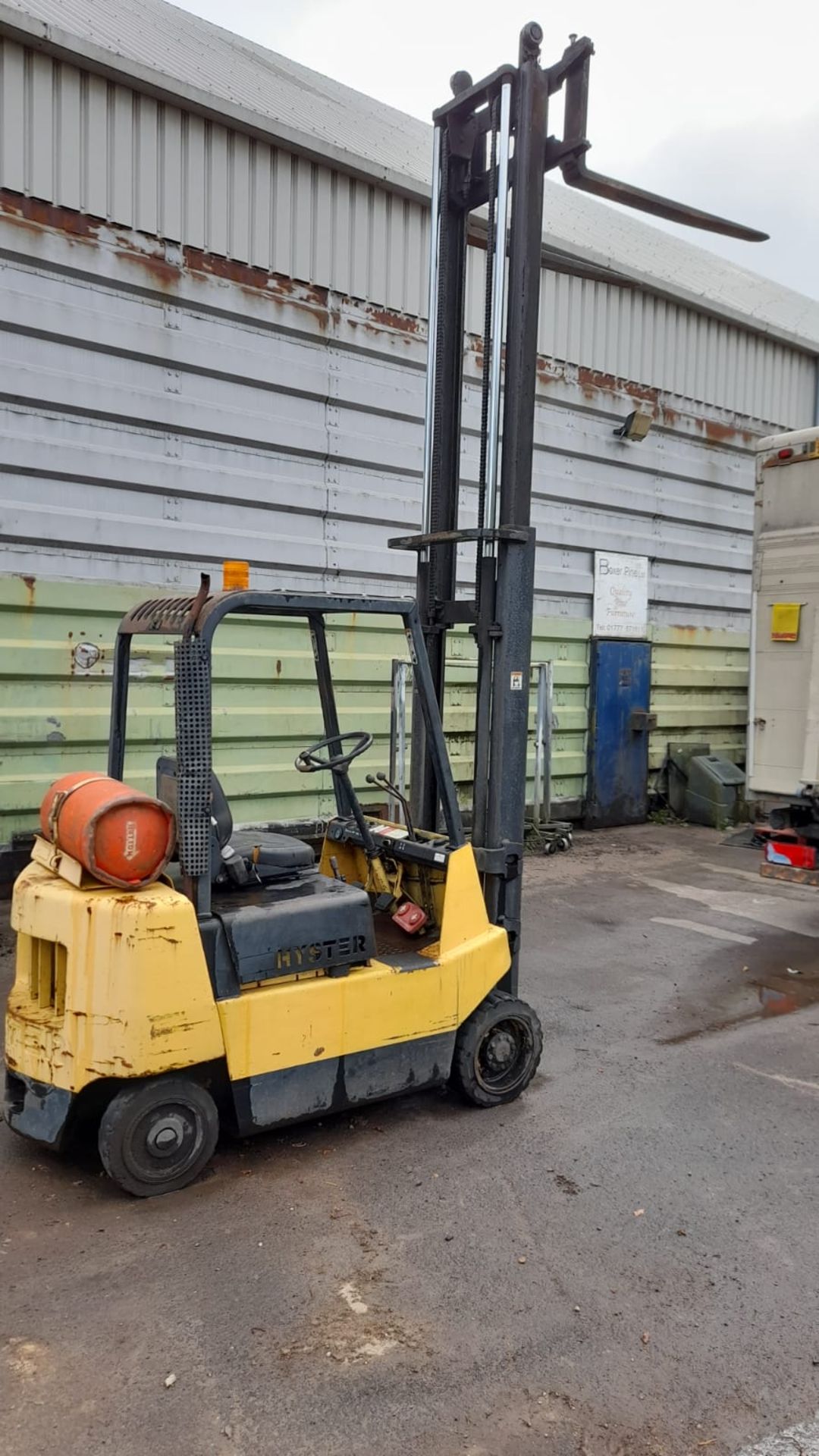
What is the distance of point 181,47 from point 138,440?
11.2ft

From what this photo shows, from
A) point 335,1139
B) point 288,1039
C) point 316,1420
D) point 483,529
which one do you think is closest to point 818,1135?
point 335,1139

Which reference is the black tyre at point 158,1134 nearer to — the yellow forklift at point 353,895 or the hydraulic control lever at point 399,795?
the yellow forklift at point 353,895

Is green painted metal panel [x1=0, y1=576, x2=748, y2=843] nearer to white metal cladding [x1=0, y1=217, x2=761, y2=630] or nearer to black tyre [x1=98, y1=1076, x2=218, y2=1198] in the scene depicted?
white metal cladding [x1=0, y1=217, x2=761, y2=630]

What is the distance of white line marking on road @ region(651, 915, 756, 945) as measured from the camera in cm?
751

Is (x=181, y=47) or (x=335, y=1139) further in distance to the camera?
(x=181, y=47)

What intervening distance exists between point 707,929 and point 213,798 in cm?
510

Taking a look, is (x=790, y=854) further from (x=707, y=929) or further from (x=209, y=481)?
(x=209, y=481)

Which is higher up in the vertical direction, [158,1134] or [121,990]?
[121,990]

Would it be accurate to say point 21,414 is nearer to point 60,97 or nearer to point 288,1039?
point 60,97

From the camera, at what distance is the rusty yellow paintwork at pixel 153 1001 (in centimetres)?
338

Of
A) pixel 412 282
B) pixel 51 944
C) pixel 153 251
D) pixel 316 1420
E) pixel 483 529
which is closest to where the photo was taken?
pixel 316 1420

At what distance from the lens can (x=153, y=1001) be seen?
134 inches

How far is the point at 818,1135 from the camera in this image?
14.2ft

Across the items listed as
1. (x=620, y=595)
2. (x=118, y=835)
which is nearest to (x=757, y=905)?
(x=620, y=595)
